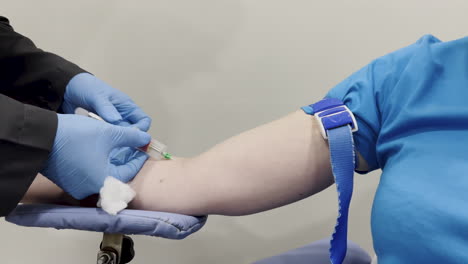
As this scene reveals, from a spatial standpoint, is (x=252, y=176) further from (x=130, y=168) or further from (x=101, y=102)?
(x=101, y=102)

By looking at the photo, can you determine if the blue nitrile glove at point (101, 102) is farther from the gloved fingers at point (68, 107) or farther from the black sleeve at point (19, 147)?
the black sleeve at point (19, 147)

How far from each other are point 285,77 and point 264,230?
0.45 m

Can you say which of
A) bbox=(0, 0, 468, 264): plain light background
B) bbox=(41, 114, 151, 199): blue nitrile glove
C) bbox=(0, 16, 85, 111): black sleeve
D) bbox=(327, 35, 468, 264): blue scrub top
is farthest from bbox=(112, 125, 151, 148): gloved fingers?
bbox=(0, 0, 468, 264): plain light background

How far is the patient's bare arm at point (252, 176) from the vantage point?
66cm

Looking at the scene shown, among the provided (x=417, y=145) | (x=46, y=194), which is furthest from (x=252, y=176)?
(x=46, y=194)

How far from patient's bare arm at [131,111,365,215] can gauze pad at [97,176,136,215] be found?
53 millimetres

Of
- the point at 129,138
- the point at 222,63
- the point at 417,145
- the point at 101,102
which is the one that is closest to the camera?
the point at 417,145

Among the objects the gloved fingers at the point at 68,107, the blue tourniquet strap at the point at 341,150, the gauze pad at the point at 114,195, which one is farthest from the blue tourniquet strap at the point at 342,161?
the gloved fingers at the point at 68,107

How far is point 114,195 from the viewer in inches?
24.2

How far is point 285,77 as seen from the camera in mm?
1104

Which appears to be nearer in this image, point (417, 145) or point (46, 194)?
point (417, 145)

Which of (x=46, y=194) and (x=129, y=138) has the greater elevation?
(x=129, y=138)

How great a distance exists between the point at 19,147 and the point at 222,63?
0.65 meters

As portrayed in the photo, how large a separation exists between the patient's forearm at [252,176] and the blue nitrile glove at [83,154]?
76 millimetres
